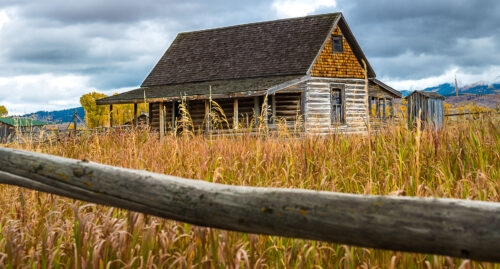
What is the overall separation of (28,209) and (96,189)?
8.23ft

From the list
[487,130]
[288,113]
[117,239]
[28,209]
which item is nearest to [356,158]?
[487,130]

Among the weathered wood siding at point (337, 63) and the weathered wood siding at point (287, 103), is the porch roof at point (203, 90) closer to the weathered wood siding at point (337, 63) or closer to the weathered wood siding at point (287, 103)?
the weathered wood siding at point (287, 103)

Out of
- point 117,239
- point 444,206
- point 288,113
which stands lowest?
point 117,239

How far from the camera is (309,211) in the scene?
A: 1.53 meters

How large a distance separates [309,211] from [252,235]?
1194 millimetres

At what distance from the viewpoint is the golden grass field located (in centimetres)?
265

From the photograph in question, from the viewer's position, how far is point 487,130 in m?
5.71

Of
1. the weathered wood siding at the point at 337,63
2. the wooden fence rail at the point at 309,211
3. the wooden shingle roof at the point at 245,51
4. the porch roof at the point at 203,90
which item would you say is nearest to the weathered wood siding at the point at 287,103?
the porch roof at the point at 203,90

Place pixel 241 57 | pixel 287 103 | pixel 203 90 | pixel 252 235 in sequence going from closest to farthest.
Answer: pixel 252 235, pixel 203 90, pixel 287 103, pixel 241 57

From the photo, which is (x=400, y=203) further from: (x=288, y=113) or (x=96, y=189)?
(x=288, y=113)

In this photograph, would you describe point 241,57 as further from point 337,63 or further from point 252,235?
point 252,235

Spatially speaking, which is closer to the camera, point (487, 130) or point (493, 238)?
point (493, 238)

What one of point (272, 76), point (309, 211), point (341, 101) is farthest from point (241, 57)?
point (309, 211)

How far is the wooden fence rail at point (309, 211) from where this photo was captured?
4.46 feet
